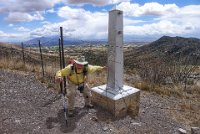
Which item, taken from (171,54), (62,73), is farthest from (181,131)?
(171,54)


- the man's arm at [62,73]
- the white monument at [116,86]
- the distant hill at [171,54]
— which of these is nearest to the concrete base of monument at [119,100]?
the white monument at [116,86]

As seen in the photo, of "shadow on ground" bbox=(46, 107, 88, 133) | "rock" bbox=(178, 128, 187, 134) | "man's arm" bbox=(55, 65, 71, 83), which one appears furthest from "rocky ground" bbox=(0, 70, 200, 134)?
"man's arm" bbox=(55, 65, 71, 83)

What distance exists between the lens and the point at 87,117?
7.12 meters

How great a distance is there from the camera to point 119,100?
7207 millimetres

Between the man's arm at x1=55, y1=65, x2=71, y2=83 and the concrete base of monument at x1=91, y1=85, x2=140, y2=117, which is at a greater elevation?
the man's arm at x1=55, y1=65, x2=71, y2=83

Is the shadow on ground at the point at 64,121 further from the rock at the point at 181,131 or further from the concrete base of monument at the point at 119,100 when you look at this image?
the rock at the point at 181,131

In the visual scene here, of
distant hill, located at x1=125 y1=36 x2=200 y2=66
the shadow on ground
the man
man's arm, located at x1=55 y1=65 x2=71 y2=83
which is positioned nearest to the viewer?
the shadow on ground

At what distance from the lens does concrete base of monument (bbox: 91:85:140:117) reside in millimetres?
7223

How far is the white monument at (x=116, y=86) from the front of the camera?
7.12 m

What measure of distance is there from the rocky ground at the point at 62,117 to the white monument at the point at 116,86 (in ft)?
0.77

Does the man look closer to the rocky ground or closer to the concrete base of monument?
the rocky ground

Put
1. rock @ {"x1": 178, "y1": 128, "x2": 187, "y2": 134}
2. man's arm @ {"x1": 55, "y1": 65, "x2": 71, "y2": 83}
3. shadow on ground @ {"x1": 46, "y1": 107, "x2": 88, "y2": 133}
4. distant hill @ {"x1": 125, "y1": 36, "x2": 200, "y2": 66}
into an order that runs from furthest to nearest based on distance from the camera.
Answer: distant hill @ {"x1": 125, "y1": 36, "x2": 200, "y2": 66}
man's arm @ {"x1": 55, "y1": 65, "x2": 71, "y2": 83}
rock @ {"x1": 178, "y1": 128, "x2": 187, "y2": 134}
shadow on ground @ {"x1": 46, "y1": 107, "x2": 88, "y2": 133}

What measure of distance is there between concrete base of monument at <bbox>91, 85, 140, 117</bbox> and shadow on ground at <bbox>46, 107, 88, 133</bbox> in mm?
570

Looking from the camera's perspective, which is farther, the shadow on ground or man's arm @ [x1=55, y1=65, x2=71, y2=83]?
man's arm @ [x1=55, y1=65, x2=71, y2=83]
